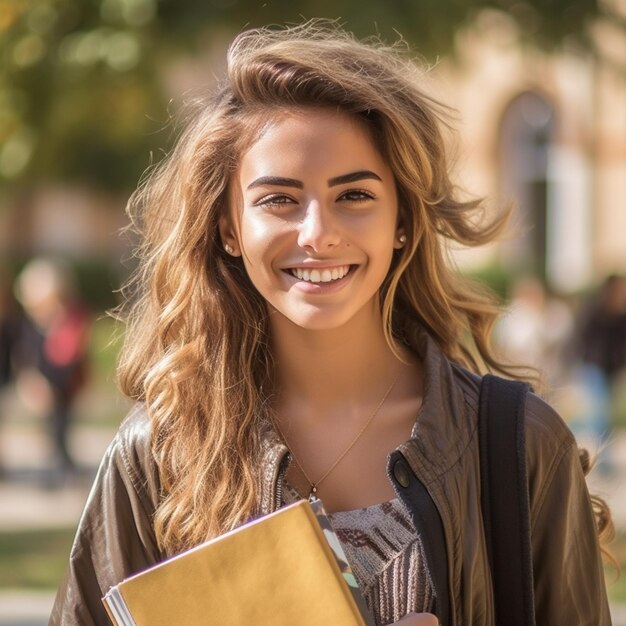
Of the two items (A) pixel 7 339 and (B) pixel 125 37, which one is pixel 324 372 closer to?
(B) pixel 125 37

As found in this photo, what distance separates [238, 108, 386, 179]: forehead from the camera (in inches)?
97.2

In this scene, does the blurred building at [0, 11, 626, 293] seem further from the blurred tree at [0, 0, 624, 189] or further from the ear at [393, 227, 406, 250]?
the ear at [393, 227, 406, 250]

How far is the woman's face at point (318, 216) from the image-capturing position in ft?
8.04

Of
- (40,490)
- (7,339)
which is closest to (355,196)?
(40,490)

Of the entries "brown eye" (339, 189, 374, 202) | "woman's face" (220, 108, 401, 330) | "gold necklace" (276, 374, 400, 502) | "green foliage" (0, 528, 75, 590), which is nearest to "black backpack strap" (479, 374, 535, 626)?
"gold necklace" (276, 374, 400, 502)

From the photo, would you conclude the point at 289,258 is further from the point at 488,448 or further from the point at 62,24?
the point at 62,24

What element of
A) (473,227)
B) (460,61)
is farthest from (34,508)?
(473,227)

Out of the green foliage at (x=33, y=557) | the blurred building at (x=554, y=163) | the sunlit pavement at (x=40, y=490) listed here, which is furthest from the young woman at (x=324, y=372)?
the blurred building at (x=554, y=163)

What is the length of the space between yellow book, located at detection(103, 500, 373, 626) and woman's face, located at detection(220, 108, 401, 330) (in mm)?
513

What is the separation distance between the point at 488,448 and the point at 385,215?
0.46 metres

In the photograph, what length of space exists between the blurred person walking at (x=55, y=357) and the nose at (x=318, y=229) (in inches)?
322

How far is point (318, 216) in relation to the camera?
243cm

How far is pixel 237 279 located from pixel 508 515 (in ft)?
2.44

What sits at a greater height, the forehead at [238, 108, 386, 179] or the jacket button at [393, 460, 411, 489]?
the forehead at [238, 108, 386, 179]
